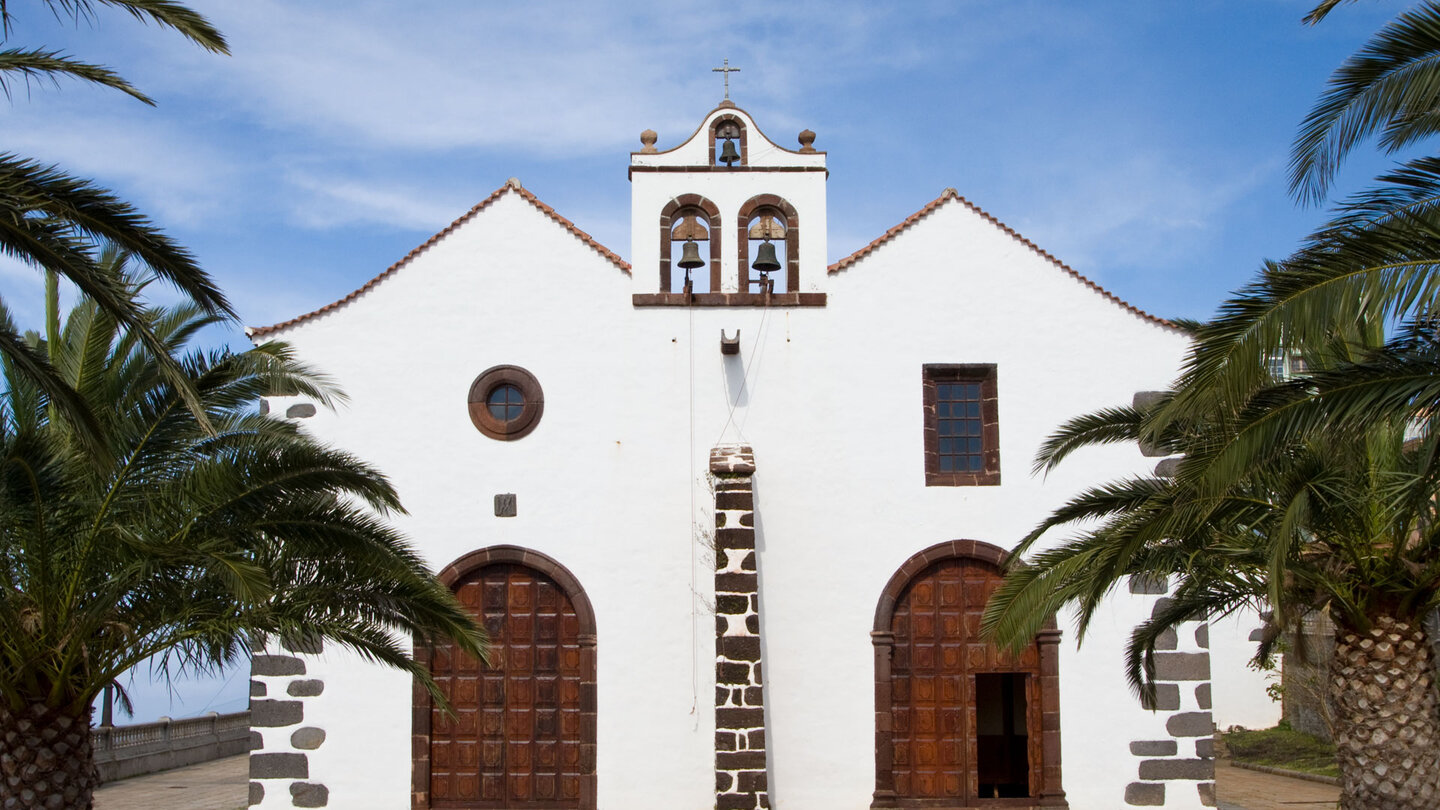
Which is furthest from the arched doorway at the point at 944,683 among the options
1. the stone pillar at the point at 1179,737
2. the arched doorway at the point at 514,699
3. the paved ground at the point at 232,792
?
the arched doorway at the point at 514,699

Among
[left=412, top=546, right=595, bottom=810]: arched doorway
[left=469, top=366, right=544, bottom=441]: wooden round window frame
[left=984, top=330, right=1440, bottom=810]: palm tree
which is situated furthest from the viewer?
[left=469, top=366, right=544, bottom=441]: wooden round window frame

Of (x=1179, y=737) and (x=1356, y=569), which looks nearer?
(x=1356, y=569)

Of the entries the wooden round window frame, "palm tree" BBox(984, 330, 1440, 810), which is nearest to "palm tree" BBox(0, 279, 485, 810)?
the wooden round window frame

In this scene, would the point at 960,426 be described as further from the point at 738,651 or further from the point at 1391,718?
the point at 1391,718

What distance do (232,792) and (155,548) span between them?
11.2 metres

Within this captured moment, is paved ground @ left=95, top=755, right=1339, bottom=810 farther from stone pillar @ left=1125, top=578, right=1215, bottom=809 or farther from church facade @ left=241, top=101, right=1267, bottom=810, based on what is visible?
church facade @ left=241, top=101, right=1267, bottom=810

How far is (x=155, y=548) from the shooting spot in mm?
9336

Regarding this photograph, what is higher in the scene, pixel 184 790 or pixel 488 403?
pixel 488 403

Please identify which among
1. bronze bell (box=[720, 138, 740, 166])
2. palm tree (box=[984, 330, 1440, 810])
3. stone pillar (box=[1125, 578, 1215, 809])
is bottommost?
stone pillar (box=[1125, 578, 1215, 809])

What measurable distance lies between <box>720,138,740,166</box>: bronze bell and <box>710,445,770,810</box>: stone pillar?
377cm

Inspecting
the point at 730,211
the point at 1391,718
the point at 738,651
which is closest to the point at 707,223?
the point at 730,211

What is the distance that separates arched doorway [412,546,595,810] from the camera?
50.3 ft

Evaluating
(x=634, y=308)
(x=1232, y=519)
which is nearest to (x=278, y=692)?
(x=634, y=308)

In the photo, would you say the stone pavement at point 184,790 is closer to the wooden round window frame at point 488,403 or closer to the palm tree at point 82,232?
the wooden round window frame at point 488,403
